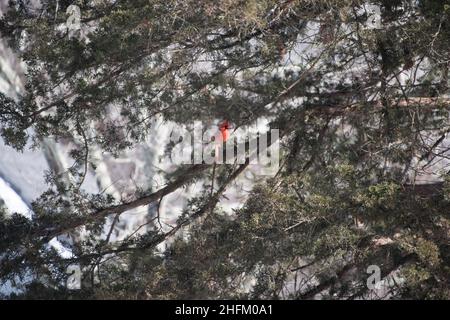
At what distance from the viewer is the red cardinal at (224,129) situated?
27.2 ft

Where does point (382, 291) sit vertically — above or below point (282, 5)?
below

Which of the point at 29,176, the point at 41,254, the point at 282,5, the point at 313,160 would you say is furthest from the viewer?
the point at 29,176

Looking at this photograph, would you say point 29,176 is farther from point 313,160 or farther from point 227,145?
point 313,160

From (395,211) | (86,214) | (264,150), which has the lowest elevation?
(395,211)

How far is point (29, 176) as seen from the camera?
15.6 meters

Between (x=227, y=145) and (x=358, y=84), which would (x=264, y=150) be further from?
(x=358, y=84)

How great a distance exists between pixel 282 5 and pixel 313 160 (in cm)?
207

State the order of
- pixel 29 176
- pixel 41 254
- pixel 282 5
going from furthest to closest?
pixel 29 176, pixel 41 254, pixel 282 5

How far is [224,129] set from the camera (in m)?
8.27

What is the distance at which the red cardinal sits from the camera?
8281 millimetres

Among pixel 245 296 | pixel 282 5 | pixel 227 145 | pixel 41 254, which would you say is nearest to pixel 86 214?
pixel 41 254
